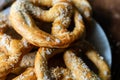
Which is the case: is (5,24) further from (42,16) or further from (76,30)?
(76,30)

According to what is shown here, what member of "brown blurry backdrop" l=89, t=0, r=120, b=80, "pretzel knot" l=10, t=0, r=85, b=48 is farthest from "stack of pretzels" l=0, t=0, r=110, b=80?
"brown blurry backdrop" l=89, t=0, r=120, b=80

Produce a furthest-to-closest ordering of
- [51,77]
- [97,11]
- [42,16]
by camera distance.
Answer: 1. [97,11]
2. [42,16]
3. [51,77]

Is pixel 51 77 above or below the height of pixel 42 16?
below

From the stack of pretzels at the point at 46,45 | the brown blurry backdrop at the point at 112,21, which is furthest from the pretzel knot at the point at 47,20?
the brown blurry backdrop at the point at 112,21

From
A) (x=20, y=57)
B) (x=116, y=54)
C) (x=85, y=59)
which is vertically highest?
(x=20, y=57)

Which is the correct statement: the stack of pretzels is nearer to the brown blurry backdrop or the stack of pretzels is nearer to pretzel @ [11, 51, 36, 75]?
pretzel @ [11, 51, 36, 75]

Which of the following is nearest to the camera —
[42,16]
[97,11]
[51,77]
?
[51,77]

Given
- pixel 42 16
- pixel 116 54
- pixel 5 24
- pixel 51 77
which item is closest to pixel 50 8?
pixel 42 16

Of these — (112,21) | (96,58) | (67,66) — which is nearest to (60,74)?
(67,66)
